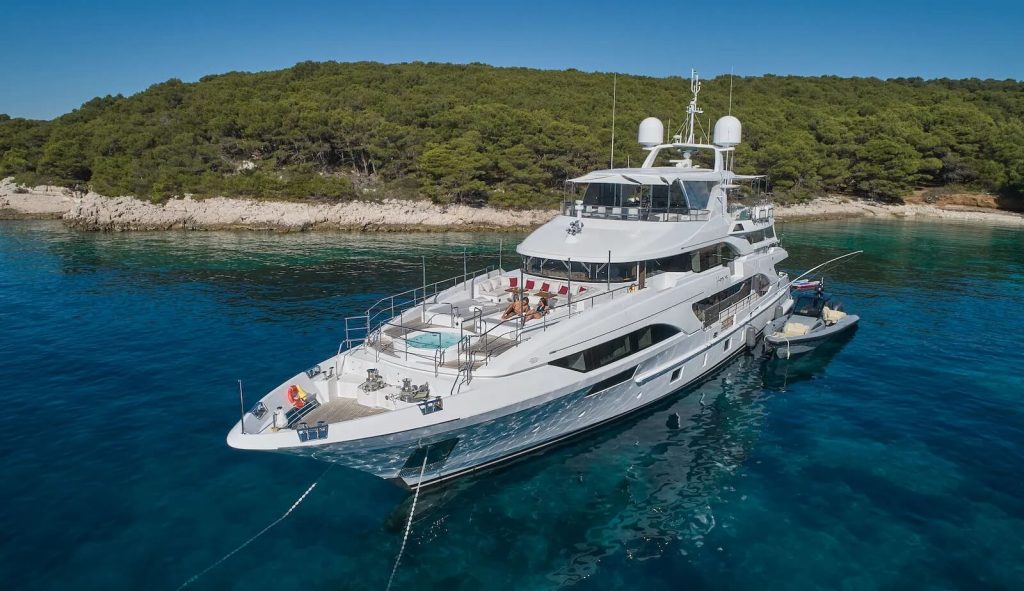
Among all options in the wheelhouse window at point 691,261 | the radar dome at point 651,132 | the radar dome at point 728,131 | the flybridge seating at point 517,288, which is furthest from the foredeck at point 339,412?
the radar dome at point 728,131

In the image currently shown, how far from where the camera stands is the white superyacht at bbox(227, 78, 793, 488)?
38.8 feet

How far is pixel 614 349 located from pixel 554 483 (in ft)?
11.7

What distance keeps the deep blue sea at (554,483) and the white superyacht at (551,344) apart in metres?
1.27

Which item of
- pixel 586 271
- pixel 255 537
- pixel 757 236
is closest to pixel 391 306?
pixel 586 271

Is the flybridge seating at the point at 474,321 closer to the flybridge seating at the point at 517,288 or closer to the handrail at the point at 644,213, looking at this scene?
the flybridge seating at the point at 517,288

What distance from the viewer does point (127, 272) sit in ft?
116

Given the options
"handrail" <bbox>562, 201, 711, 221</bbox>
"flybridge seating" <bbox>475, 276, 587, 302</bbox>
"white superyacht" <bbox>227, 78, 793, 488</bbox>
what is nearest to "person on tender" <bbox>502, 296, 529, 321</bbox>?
"white superyacht" <bbox>227, 78, 793, 488</bbox>

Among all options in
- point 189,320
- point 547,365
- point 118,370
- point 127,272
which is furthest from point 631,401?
point 127,272

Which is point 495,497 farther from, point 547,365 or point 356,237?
point 356,237

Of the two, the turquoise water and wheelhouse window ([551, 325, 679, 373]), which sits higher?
the turquoise water

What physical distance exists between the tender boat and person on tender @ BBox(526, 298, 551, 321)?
10472 millimetres

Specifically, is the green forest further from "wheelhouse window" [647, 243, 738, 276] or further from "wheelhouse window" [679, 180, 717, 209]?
"wheelhouse window" [647, 243, 738, 276]

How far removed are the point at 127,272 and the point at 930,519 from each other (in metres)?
39.3

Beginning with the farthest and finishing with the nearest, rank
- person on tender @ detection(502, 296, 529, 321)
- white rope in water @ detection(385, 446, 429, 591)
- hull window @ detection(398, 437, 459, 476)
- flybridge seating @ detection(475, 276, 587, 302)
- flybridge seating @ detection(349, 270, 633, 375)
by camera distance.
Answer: flybridge seating @ detection(475, 276, 587, 302)
person on tender @ detection(502, 296, 529, 321)
flybridge seating @ detection(349, 270, 633, 375)
hull window @ detection(398, 437, 459, 476)
white rope in water @ detection(385, 446, 429, 591)
